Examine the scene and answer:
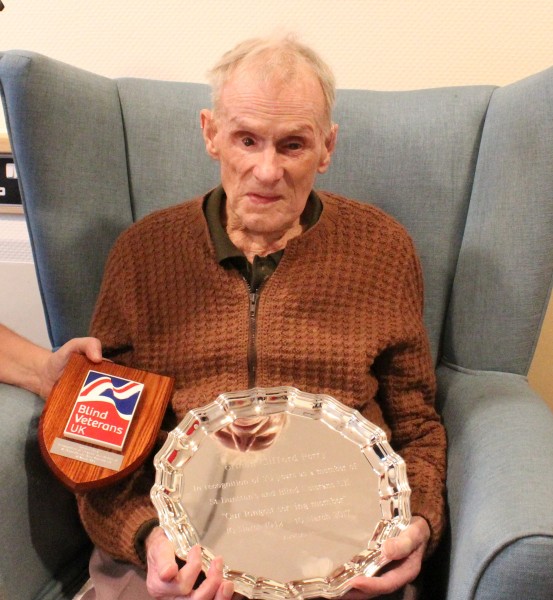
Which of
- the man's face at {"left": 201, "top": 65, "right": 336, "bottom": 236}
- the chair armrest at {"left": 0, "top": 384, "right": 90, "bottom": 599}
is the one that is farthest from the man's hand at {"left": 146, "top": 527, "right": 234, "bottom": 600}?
the man's face at {"left": 201, "top": 65, "right": 336, "bottom": 236}

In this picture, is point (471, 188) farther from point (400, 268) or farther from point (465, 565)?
point (465, 565)

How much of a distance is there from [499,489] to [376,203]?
0.58 meters

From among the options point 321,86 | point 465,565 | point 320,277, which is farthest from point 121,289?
point 465,565

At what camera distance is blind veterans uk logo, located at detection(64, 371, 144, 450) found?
0.82 m

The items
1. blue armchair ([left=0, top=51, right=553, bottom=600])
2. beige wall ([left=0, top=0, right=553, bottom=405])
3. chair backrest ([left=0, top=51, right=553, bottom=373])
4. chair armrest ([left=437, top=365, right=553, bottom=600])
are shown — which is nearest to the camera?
chair armrest ([left=437, top=365, right=553, bottom=600])

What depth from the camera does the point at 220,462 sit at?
2.64ft

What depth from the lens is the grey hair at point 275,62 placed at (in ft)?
2.80

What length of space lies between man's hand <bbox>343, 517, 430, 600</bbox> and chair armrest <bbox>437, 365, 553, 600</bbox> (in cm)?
5

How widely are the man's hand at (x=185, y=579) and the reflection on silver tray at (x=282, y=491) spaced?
2cm

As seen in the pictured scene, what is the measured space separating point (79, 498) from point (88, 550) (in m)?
0.21

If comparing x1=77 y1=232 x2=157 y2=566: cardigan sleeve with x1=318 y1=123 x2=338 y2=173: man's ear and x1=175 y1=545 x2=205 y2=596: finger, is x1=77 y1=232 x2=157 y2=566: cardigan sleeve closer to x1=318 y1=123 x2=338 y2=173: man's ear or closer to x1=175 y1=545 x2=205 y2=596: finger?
x1=175 y1=545 x2=205 y2=596: finger

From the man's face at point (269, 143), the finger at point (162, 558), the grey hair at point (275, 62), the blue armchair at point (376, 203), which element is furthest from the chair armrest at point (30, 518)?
the grey hair at point (275, 62)

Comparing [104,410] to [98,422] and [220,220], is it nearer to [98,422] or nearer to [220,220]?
[98,422]

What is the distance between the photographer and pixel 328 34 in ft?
4.17
